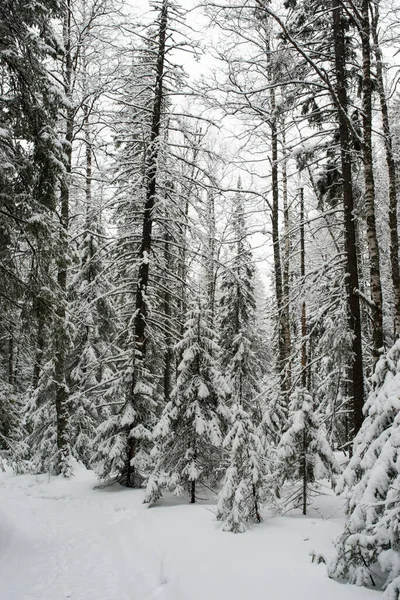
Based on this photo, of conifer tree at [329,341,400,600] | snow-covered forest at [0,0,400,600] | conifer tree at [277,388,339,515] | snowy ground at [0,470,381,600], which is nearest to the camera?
conifer tree at [329,341,400,600]

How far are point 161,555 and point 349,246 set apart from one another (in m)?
6.58

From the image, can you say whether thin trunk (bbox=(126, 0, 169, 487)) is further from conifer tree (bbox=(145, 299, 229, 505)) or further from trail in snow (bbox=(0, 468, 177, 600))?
trail in snow (bbox=(0, 468, 177, 600))

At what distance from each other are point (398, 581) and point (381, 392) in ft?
6.34

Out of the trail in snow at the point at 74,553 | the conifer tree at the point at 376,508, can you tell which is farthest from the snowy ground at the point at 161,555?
the conifer tree at the point at 376,508

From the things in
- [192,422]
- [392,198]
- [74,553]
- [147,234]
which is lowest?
[74,553]

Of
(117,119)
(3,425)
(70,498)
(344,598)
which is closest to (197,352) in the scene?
(3,425)

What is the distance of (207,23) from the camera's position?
896cm

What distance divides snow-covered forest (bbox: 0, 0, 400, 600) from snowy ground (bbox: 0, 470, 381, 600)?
39mm

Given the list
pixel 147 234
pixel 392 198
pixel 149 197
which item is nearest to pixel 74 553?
pixel 147 234

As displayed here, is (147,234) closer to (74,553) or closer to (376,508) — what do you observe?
(74,553)

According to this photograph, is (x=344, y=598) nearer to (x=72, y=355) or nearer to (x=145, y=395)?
(x=145, y=395)

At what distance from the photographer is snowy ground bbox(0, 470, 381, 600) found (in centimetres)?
458

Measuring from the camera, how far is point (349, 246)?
8289mm

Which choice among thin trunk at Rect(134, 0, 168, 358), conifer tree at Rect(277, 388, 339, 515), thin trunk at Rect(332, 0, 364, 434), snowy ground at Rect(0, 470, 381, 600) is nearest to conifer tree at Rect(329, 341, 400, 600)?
snowy ground at Rect(0, 470, 381, 600)
